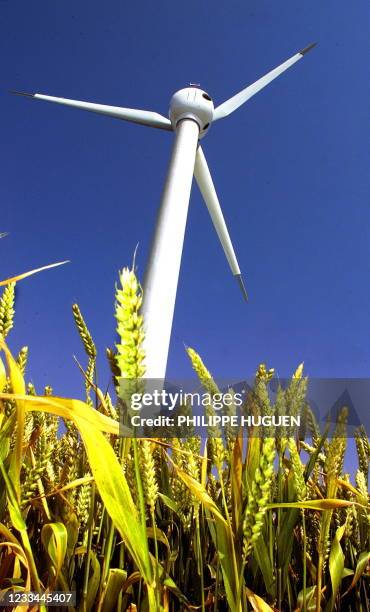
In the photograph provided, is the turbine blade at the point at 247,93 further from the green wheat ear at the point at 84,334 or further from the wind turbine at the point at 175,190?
the green wheat ear at the point at 84,334

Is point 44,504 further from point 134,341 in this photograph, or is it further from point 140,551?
point 134,341

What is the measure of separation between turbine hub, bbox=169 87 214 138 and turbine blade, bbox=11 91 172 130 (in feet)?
1.75

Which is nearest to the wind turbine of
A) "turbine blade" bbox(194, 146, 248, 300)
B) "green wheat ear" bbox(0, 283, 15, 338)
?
"turbine blade" bbox(194, 146, 248, 300)

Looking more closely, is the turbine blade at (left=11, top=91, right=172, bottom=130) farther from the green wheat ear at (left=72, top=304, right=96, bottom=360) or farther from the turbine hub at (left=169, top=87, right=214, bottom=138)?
the green wheat ear at (left=72, top=304, right=96, bottom=360)

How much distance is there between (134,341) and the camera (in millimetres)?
934

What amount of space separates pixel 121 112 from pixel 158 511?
15623 mm

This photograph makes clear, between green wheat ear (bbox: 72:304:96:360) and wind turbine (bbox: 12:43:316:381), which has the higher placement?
wind turbine (bbox: 12:43:316:381)

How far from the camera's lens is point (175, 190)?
Result: 13.3 m

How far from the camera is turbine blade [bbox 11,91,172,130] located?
15.1 m

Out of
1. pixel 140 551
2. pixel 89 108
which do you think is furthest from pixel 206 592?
pixel 89 108

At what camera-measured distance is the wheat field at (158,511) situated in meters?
0.95

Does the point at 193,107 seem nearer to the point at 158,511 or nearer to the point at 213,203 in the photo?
the point at 213,203

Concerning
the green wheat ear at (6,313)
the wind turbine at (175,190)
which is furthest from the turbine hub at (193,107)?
the green wheat ear at (6,313)

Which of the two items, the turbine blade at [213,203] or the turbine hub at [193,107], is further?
the turbine hub at [193,107]
